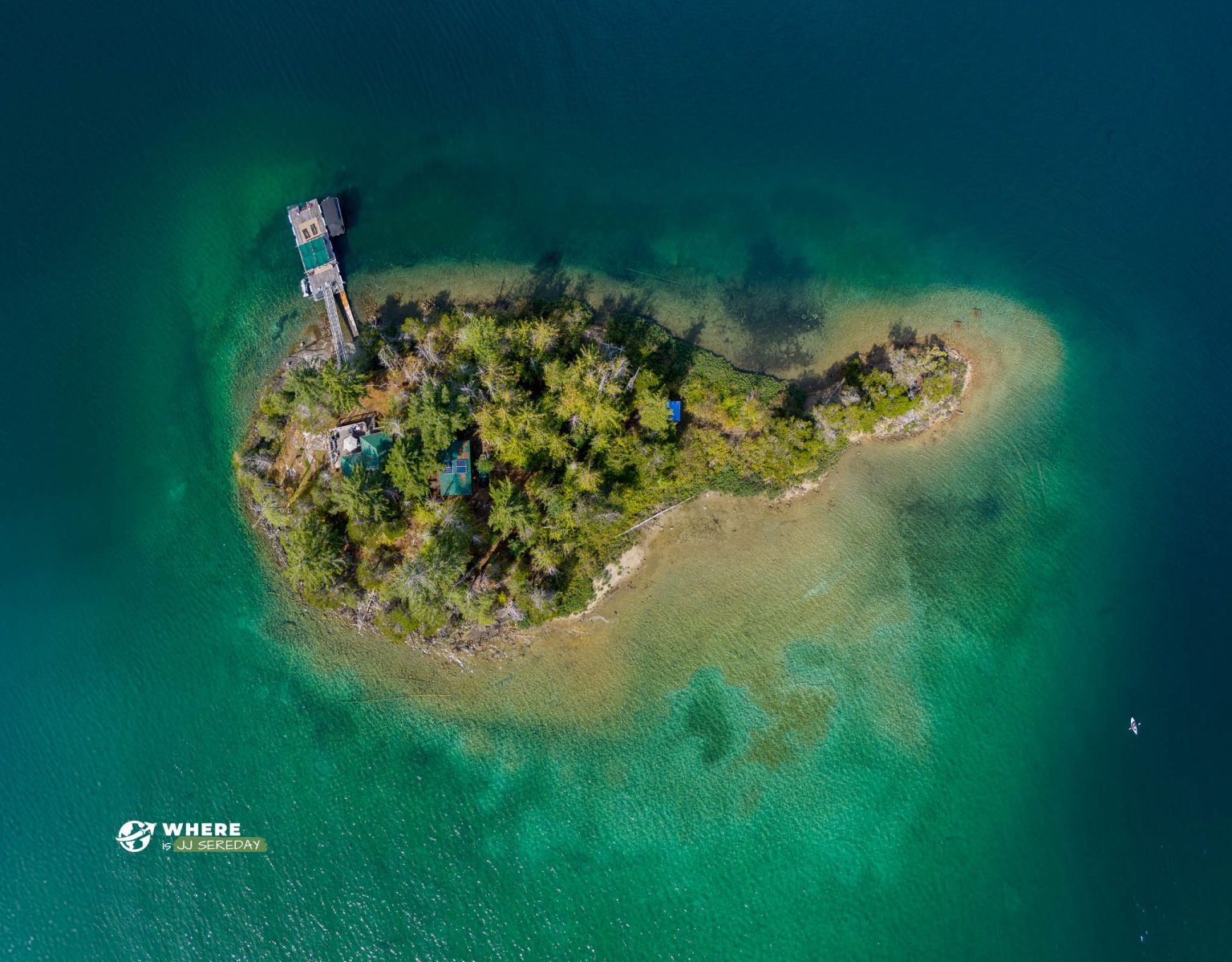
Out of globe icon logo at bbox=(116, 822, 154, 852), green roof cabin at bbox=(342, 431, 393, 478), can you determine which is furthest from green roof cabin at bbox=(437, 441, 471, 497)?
globe icon logo at bbox=(116, 822, 154, 852)

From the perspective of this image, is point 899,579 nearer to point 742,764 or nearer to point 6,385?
point 742,764

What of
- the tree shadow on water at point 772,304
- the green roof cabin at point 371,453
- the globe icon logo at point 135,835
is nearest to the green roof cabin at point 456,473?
the green roof cabin at point 371,453

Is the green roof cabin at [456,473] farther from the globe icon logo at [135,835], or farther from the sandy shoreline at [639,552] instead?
the globe icon logo at [135,835]

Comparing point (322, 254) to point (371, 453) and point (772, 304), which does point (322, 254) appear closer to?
point (371, 453)

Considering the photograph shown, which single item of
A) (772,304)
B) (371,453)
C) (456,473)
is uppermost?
(772,304)

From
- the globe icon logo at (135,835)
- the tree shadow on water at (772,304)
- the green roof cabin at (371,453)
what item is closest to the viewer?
the green roof cabin at (371,453)

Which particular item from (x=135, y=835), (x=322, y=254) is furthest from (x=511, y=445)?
(x=135, y=835)

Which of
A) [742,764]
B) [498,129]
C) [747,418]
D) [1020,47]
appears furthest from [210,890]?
[1020,47]
